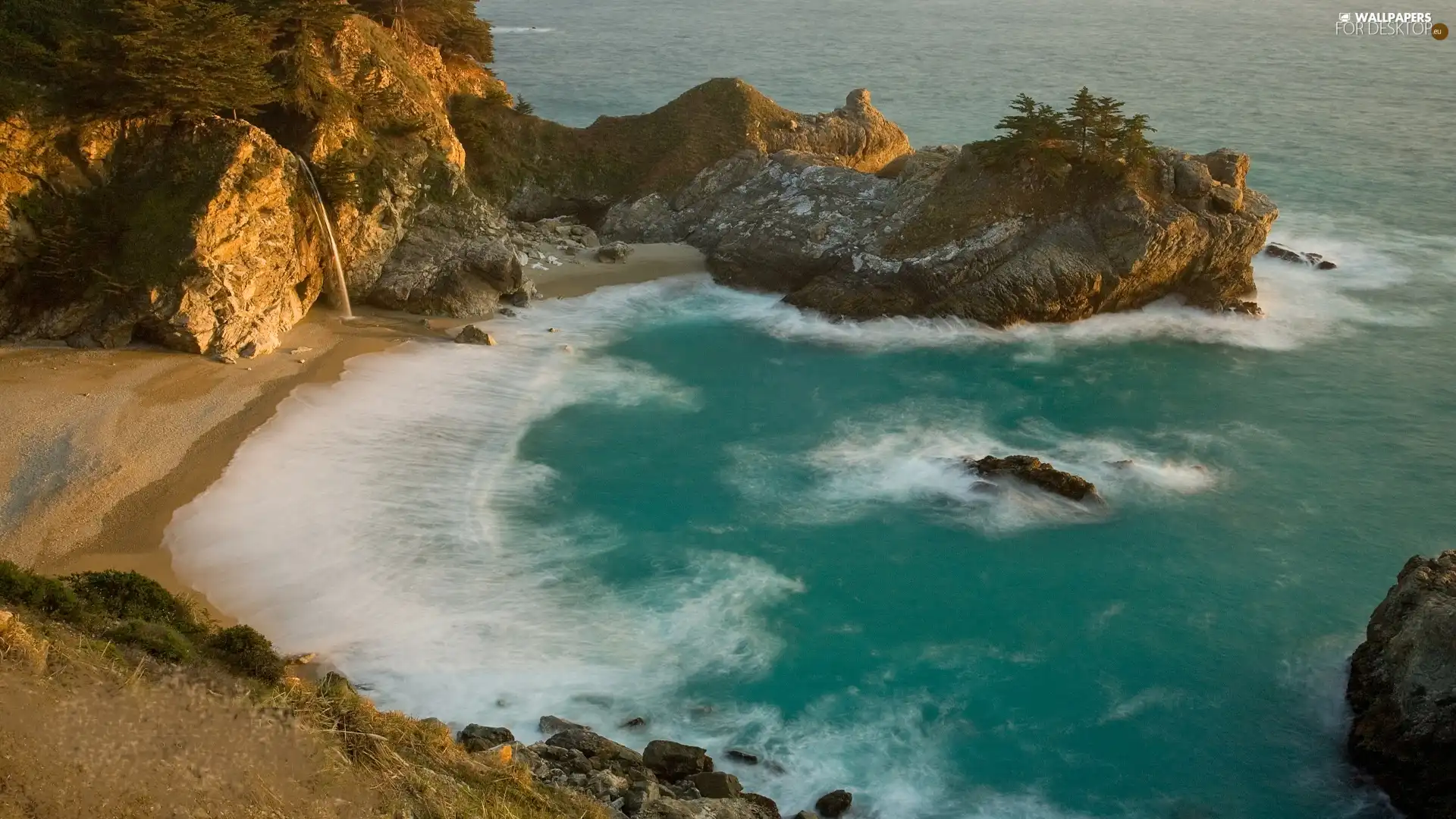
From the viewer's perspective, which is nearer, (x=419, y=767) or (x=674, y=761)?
(x=419, y=767)

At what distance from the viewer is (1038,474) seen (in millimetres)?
26328

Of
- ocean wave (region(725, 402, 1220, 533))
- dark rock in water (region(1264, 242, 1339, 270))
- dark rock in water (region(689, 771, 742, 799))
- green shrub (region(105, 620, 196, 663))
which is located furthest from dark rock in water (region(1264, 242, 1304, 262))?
green shrub (region(105, 620, 196, 663))

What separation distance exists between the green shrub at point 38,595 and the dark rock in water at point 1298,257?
129 ft

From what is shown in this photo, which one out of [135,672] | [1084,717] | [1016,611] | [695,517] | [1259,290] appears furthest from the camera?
[1259,290]

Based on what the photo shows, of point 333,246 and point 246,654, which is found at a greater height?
point 333,246

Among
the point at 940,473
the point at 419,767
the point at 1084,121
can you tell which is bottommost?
the point at 940,473

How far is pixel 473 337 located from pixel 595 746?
1776cm

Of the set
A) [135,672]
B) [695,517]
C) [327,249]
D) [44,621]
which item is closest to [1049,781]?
[695,517]

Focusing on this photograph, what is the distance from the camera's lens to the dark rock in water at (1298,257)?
40.8 m

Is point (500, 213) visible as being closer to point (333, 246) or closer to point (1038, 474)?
point (333, 246)

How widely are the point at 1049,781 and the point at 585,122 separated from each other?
46481 mm

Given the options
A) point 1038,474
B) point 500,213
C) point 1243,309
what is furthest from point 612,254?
point 1243,309

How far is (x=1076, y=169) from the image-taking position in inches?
1401

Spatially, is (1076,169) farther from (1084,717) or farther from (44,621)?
(44,621)
